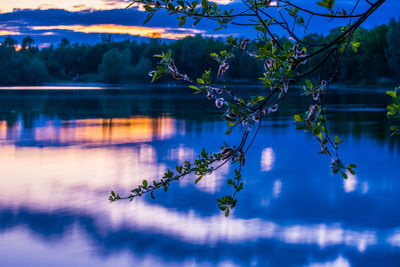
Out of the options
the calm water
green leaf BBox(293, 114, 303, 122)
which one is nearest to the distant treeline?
the calm water

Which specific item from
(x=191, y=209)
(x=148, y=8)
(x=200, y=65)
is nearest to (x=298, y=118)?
(x=148, y=8)

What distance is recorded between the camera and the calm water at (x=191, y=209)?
9.33 metres

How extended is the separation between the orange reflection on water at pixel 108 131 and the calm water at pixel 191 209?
2.59 ft

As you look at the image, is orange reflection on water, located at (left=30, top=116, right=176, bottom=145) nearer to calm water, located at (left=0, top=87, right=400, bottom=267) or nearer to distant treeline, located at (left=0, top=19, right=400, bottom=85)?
calm water, located at (left=0, top=87, right=400, bottom=267)

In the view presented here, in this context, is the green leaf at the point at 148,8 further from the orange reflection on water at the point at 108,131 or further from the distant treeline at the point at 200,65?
the distant treeline at the point at 200,65

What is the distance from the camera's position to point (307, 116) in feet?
10.8

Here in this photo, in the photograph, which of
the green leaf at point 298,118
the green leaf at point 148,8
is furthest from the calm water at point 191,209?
the green leaf at point 148,8

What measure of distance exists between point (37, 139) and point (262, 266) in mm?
18574

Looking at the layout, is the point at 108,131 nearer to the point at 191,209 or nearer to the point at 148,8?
the point at 191,209

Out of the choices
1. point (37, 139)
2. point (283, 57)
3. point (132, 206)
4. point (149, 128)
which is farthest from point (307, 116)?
point (149, 128)

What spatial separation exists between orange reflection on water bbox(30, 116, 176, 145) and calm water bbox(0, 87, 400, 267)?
790 mm

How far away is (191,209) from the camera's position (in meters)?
12.2

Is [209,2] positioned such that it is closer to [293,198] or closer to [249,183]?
[293,198]

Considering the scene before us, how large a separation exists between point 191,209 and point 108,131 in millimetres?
16888
